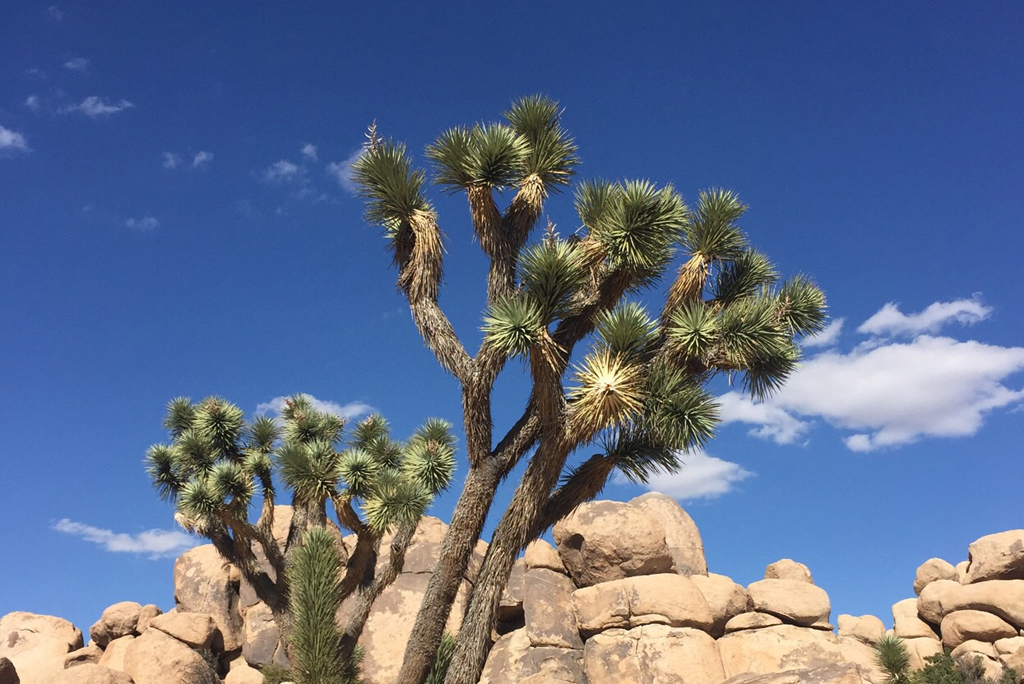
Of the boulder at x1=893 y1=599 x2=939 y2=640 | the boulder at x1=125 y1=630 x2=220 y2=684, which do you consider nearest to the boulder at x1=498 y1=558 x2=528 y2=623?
the boulder at x1=125 y1=630 x2=220 y2=684

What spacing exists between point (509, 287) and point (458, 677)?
5.06m

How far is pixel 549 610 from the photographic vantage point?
2038 centimetres

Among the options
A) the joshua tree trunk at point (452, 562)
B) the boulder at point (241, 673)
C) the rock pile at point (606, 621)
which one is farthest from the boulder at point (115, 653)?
the joshua tree trunk at point (452, 562)

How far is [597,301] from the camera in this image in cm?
1139

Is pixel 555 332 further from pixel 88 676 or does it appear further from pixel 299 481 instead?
pixel 88 676

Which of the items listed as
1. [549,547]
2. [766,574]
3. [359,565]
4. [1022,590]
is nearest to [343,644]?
[359,565]

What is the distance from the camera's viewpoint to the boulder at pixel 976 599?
21.0m

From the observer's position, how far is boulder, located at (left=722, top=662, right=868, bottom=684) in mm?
6996

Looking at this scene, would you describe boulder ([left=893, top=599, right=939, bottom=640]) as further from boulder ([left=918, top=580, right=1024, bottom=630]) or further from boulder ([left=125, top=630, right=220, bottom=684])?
boulder ([left=125, top=630, right=220, bottom=684])

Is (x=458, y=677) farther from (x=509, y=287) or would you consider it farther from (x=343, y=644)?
(x=343, y=644)

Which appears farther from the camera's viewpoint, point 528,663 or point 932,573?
point 932,573

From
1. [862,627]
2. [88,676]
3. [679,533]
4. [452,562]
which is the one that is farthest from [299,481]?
[862,627]

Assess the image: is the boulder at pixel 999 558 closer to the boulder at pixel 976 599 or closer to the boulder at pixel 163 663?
the boulder at pixel 976 599

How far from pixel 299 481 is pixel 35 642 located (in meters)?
13.1
